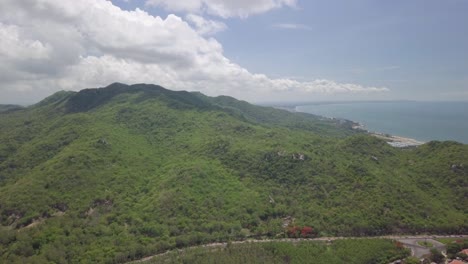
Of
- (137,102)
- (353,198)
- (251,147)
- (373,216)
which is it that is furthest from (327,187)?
(137,102)

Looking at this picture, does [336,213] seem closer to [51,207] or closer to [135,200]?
[135,200]

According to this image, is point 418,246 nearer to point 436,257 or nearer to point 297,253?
point 436,257

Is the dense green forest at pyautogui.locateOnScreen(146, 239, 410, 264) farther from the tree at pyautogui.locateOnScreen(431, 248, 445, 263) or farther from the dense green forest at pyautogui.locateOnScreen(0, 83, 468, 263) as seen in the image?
the dense green forest at pyautogui.locateOnScreen(0, 83, 468, 263)

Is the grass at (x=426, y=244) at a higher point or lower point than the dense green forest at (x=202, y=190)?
lower

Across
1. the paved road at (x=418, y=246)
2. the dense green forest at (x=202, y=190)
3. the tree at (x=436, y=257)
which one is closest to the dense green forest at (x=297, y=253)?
the paved road at (x=418, y=246)

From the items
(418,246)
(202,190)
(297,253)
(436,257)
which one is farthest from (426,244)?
(202,190)

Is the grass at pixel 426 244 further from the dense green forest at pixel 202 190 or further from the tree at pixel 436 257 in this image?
the dense green forest at pixel 202 190

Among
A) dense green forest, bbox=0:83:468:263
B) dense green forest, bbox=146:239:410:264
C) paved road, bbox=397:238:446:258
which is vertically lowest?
paved road, bbox=397:238:446:258

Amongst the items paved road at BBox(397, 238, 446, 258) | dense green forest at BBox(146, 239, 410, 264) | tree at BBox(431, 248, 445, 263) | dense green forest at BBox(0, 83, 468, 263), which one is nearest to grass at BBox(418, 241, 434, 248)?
paved road at BBox(397, 238, 446, 258)
